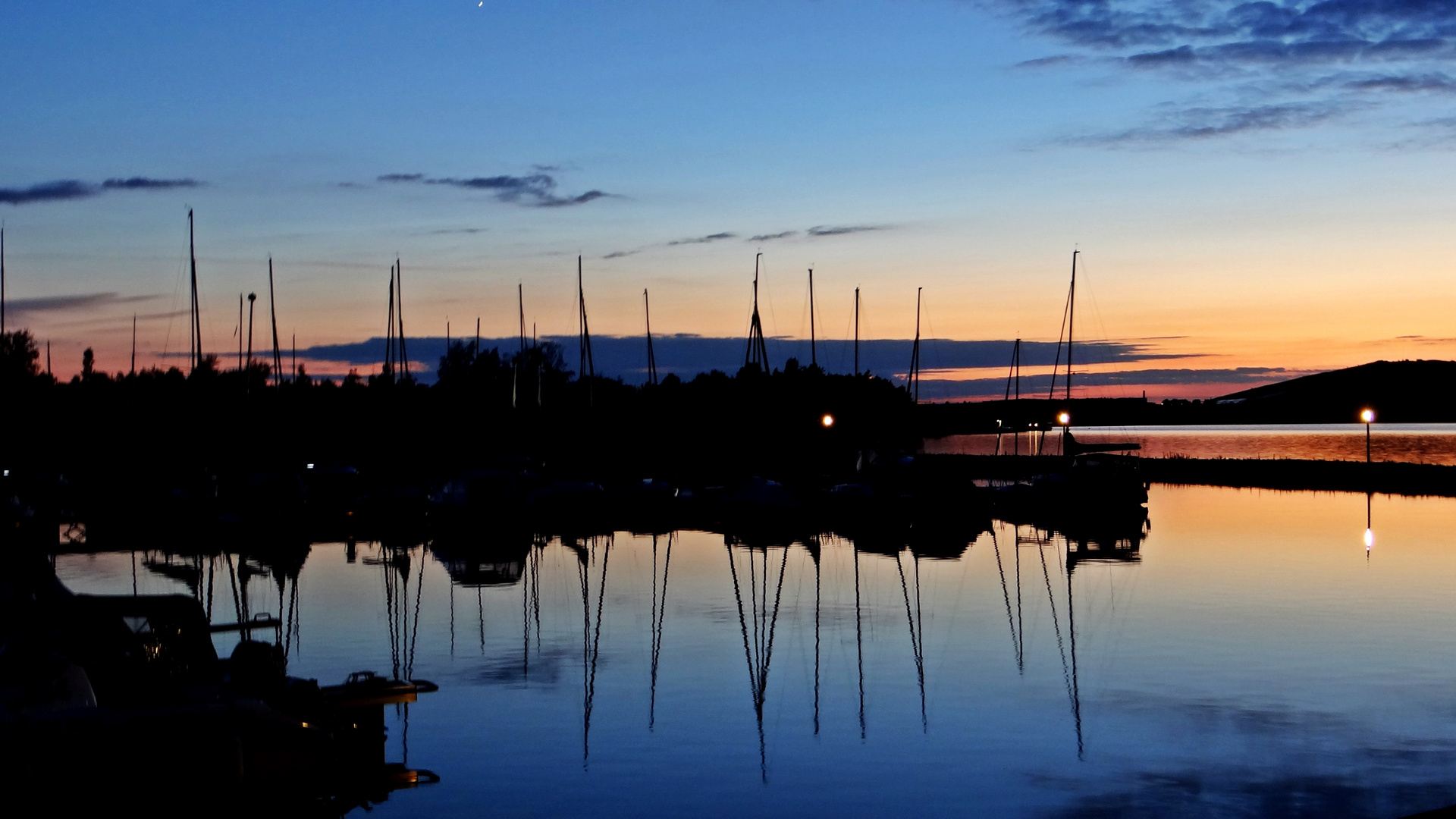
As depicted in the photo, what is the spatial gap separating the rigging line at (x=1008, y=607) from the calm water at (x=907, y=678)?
0.14 m

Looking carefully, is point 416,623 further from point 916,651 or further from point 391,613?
point 916,651

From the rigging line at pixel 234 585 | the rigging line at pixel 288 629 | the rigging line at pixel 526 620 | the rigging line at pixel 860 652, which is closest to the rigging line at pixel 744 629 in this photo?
the rigging line at pixel 860 652

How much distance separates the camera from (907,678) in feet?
74.4

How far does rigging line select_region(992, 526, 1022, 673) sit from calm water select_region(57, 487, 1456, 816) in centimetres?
14

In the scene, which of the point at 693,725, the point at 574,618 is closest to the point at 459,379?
the point at 574,618

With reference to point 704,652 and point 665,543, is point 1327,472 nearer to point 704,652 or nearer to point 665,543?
point 665,543

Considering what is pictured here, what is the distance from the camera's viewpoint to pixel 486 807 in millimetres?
14766

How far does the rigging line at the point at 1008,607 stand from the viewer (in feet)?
82.2

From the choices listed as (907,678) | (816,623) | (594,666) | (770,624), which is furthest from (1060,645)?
(594,666)

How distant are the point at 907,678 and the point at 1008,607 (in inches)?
379

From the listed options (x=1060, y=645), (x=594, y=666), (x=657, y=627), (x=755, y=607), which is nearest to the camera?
(x=594, y=666)

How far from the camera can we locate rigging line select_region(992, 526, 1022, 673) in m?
25.1

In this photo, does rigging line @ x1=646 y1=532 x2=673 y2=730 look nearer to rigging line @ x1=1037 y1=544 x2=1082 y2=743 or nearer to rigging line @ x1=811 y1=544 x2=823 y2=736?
rigging line @ x1=811 y1=544 x2=823 y2=736

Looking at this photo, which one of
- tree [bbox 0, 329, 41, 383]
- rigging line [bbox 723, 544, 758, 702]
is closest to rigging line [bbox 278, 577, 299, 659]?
rigging line [bbox 723, 544, 758, 702]
